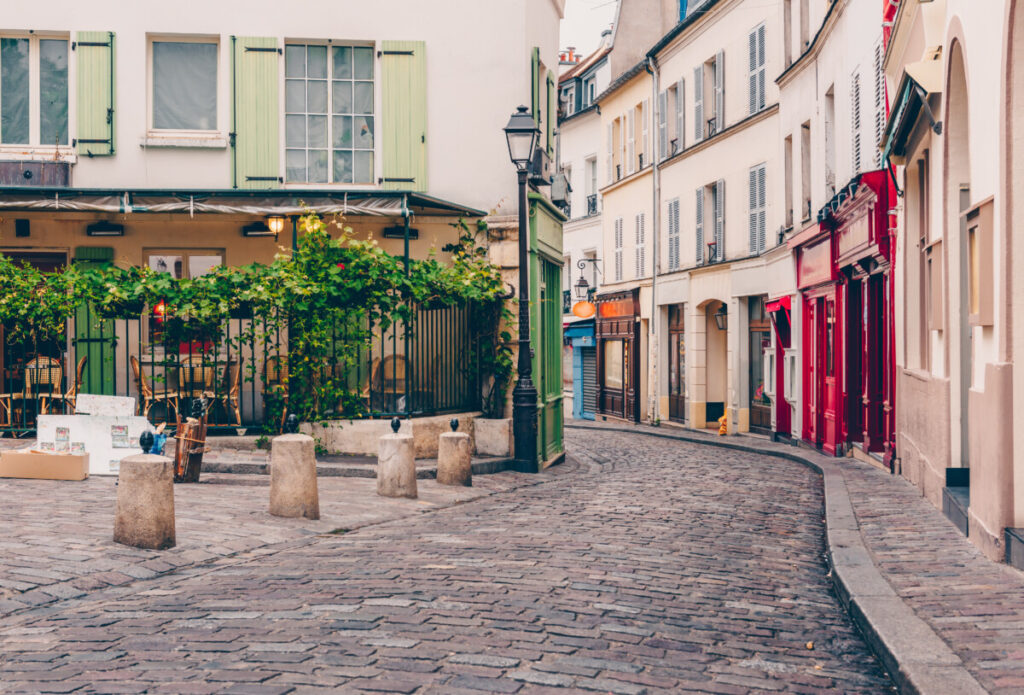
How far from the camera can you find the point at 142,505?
7.52 m

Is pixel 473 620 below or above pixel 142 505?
below

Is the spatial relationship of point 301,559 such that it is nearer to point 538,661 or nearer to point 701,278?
point 538,661

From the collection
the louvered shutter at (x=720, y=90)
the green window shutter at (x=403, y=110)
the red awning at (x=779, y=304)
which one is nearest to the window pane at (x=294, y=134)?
the green window shutter at (x=403, y=110)

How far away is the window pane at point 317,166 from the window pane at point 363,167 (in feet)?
1.34

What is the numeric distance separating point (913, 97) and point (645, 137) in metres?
20.5

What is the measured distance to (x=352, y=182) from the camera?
50.2ft

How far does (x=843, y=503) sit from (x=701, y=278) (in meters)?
Result: 16.2

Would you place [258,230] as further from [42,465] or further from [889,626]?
[889,626]

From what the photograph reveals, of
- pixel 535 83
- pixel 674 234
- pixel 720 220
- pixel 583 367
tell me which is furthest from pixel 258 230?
pixel 583 367

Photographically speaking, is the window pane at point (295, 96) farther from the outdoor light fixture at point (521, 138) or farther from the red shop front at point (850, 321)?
the red shop front at point (850, 321)

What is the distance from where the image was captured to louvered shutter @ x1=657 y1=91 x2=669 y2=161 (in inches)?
1123

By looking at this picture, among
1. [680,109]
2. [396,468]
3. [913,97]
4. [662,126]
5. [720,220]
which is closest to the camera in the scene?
[913,97]

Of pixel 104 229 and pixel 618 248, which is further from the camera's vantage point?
pixel 618 248

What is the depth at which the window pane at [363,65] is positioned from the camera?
1539 cm
